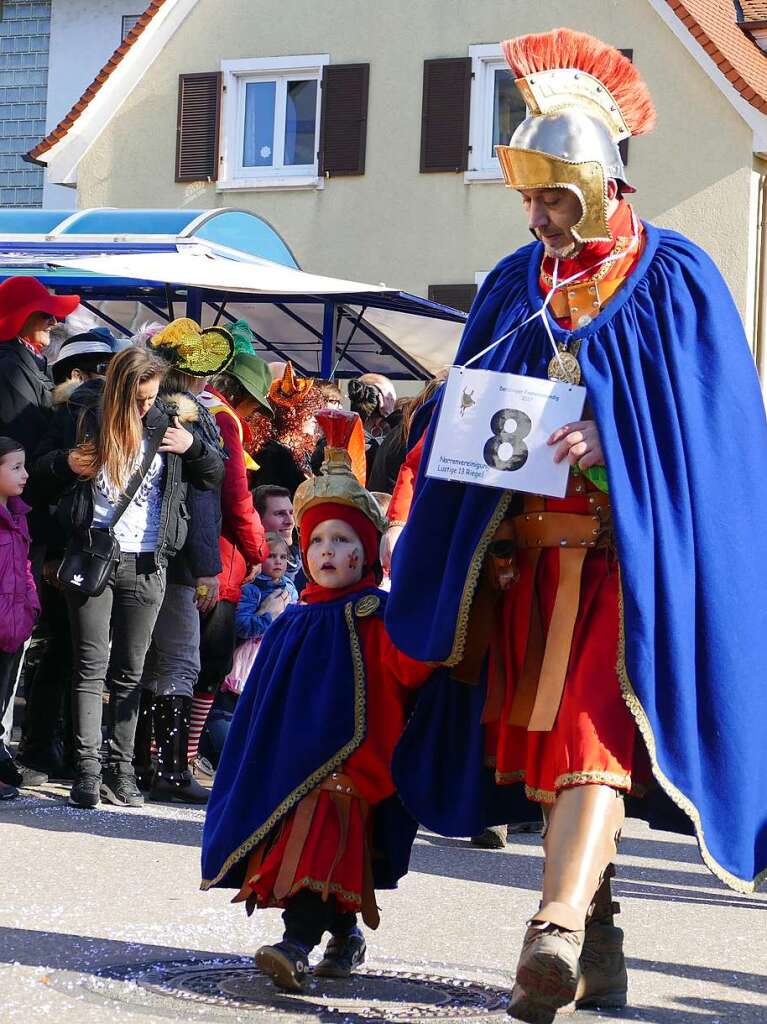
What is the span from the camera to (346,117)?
23.1 meters

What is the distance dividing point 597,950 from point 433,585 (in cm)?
96

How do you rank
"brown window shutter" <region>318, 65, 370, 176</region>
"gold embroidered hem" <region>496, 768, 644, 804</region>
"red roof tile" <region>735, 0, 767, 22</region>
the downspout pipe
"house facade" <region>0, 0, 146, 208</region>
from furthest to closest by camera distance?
"house facade" <region>0, 0, 146, 208</region> < "red roof tile" <region>735, 0, 767, 22</region> < "brown window shutter" <region>318, 65, 370, 176</region> < the downspout pipe < "gold embroidered hem" <region>496, 768, 644, 804</region>

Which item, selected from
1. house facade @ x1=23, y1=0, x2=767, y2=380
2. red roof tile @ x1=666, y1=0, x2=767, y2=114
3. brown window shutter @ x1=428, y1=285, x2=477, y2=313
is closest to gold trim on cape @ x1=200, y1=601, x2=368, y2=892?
house facade @ x1=23, y1=0, x2=767, y2=380

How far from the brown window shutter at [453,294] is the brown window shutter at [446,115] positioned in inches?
55.0

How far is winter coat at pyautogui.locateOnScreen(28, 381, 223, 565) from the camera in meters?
7.54

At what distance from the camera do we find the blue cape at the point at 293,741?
4.73m

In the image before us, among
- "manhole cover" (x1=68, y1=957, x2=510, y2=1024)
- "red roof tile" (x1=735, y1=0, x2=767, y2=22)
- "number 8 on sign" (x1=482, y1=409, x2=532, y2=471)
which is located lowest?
"manhole cover" (x1=68, y1=957, x2=510, y2=1024)

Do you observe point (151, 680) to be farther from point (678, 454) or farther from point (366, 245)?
point (366, 245)

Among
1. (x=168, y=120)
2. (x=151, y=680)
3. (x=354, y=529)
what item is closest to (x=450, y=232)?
(x=168, y=120)

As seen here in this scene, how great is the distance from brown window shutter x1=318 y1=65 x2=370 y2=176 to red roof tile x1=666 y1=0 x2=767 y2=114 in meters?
3.94

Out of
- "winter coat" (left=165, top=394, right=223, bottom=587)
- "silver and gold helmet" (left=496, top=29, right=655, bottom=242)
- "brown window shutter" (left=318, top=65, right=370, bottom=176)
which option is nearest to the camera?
"silver and gold helmet" (left=496, top=29, right=655, bottom=242)

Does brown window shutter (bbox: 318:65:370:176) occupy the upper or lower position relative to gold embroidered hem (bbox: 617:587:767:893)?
upper

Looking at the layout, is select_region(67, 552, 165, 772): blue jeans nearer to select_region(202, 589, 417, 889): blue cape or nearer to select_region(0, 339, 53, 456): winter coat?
select_region(0, 339, 53, 456): winter coat

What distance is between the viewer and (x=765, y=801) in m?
4.34
